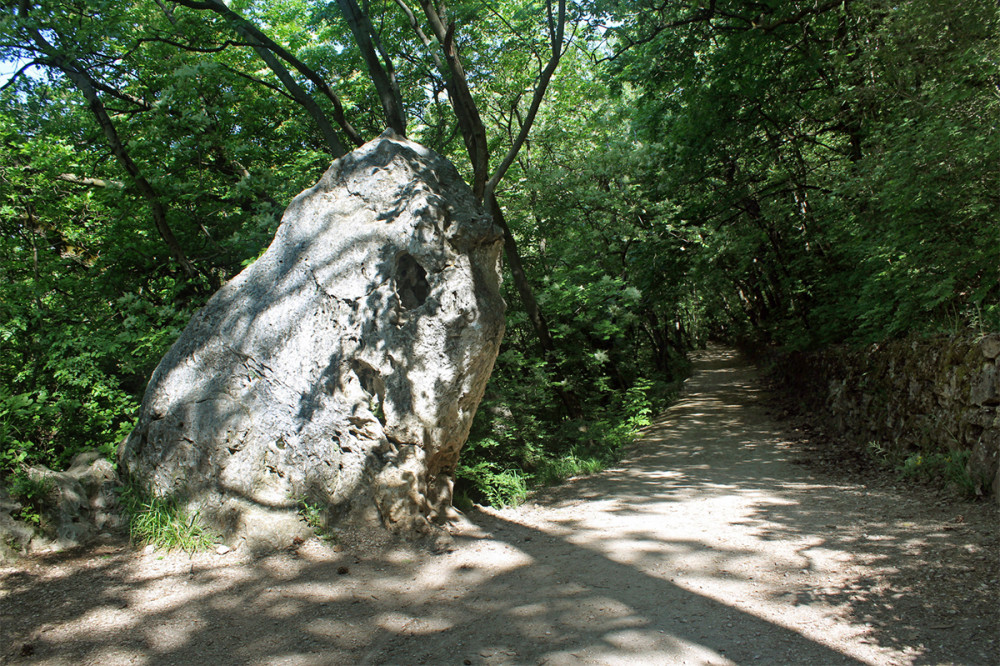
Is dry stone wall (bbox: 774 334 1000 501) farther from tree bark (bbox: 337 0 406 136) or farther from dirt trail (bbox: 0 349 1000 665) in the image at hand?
tree bark (bbox: 337 0 406 136)

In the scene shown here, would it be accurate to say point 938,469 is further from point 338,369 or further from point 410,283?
point 338,369

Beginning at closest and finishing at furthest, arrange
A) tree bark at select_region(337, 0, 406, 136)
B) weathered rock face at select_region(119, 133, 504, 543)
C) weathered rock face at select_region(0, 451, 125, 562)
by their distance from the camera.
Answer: weathered rock face at select_region(0, 451, 125, 562) → weathered rock face at select_region(119, 133, 504, 543) → tree bark at select_region(337, 0, 406, 136)

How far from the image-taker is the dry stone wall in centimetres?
588

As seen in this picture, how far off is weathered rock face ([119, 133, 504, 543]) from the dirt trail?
594mm

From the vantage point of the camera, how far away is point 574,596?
4.55 m

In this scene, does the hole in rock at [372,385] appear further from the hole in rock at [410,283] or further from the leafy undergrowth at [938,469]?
the leafy undergrowth at [938,469]

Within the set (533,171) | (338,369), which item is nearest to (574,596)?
(338,369)

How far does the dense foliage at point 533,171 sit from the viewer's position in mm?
6598

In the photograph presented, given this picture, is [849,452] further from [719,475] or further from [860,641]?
[860,641]

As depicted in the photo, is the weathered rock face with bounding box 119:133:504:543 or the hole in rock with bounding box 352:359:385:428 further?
the hole in rock with bounding box 352:359:385:428

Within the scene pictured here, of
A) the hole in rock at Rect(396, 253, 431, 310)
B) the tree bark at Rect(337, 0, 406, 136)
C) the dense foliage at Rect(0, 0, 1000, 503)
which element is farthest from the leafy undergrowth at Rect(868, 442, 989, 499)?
the tree bark at Rect(337, 0, 406, 136)

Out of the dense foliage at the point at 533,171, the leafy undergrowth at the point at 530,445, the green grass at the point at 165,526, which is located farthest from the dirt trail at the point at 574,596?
the dense foliage at the point at 533,171

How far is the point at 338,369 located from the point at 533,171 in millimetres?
10053

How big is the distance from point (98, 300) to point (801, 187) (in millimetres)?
12556
